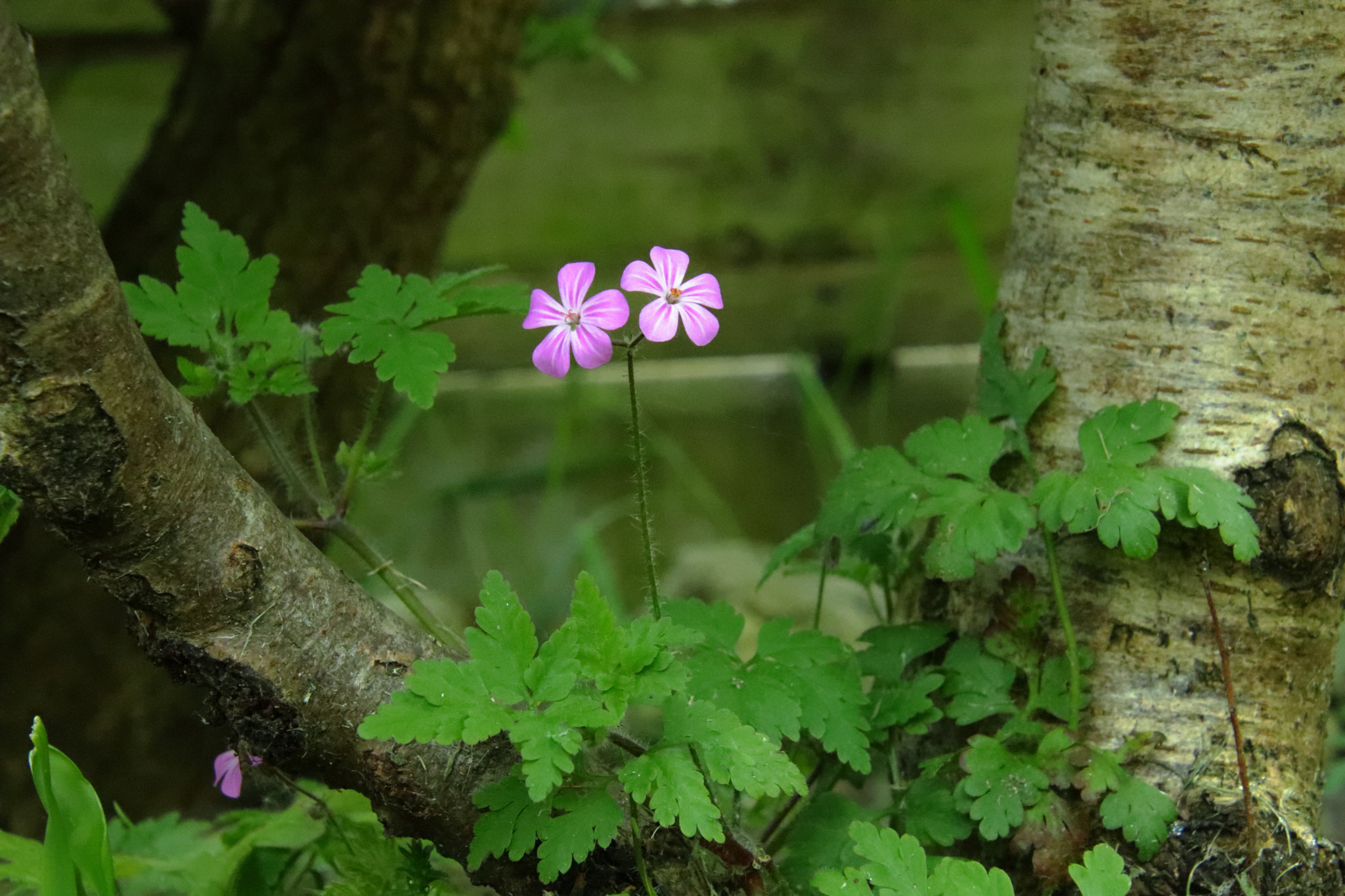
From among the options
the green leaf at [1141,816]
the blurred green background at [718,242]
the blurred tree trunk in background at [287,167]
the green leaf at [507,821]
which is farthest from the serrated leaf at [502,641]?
the blurred green background at [718,242]

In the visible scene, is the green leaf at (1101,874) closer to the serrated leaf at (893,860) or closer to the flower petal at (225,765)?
the serrated leaf at (893,860)

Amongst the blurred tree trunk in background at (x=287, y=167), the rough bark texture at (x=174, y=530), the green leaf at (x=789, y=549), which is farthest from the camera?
the blurred tree trunk in background at (x=287, y=167)

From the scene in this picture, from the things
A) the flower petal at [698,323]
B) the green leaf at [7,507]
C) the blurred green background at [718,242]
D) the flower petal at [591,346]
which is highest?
the flower petal at [698,323]

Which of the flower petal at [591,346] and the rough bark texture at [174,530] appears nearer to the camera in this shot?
the rough bark texture at [174,530]

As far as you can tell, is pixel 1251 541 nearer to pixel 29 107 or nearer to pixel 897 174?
pixel 29 107

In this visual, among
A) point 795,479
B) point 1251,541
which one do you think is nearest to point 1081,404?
point 1251,541

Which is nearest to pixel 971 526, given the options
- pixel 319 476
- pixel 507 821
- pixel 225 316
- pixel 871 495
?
pixel 871 495
